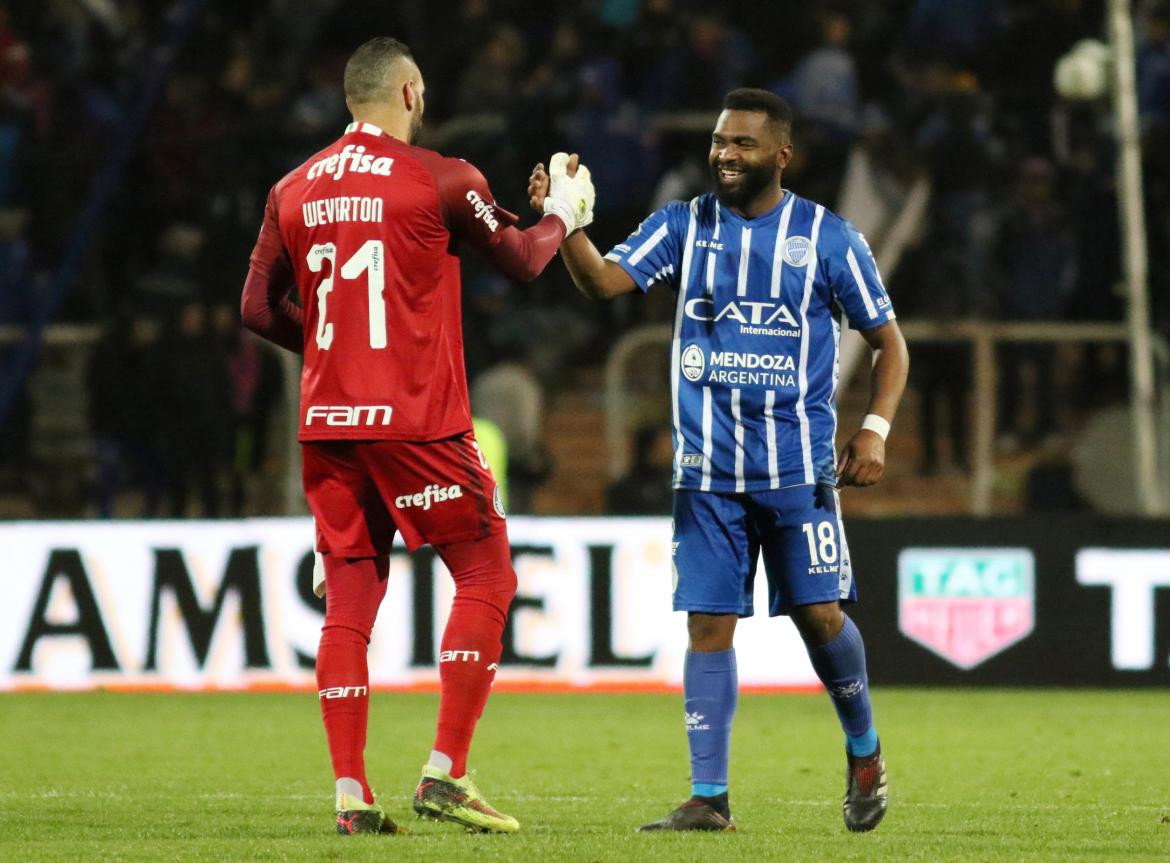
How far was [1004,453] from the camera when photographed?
1408 centimetres

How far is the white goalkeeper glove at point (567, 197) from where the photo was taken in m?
6.42

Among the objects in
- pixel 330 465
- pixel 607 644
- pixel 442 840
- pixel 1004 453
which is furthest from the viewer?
pixel 1004 453

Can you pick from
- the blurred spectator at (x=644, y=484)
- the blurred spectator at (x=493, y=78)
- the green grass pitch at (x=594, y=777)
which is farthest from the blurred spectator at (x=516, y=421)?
the blurred spectator at (x=493, y=78)

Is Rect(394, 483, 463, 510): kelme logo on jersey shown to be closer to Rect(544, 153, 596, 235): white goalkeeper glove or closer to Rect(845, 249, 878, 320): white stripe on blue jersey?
Rect(544, 153, 596, 235): white goalkeeper glove

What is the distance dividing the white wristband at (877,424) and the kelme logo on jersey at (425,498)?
1.21 meters

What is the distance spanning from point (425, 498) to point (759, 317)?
1099mm

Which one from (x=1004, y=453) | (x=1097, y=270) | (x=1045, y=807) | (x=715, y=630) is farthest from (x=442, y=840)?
(x=1097, y=270)

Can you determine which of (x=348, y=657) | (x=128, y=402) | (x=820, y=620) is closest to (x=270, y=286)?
(x=348, y=657)

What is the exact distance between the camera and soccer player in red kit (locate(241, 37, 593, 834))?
241 inches

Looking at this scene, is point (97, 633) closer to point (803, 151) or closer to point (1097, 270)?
point (803, 151)

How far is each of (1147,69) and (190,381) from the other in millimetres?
6795

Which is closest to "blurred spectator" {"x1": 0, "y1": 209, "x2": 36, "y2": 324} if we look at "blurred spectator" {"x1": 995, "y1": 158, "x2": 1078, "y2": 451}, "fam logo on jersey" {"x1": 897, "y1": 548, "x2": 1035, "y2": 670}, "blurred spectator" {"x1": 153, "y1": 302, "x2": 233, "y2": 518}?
"blurred spectator" {"x1": 153, "y1": 302, "x2": 233, "y2": 518}

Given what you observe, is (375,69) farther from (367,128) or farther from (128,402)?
(128,402)

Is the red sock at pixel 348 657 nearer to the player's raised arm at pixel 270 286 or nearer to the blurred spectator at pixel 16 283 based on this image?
the player's raised arm at pixel 270 286
